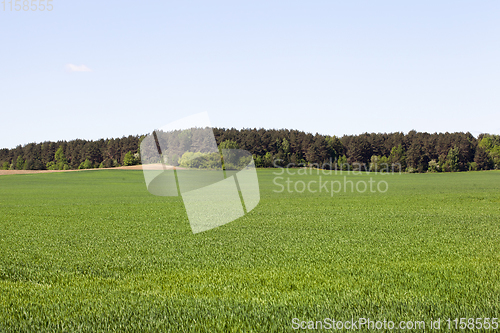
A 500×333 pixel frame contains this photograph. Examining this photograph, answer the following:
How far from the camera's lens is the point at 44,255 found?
10203mm

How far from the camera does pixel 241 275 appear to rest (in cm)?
790

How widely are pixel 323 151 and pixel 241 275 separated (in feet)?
333

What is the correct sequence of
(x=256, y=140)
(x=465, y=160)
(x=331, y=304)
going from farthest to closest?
(x=465, y=160) < (x=256, y=140) < (x=331, y=304)

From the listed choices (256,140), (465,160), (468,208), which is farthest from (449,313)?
(465,160)

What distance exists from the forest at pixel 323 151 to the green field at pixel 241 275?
86487 millimetres

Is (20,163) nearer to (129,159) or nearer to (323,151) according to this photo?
(129,159)

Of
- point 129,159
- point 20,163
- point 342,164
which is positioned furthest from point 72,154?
point 342,164

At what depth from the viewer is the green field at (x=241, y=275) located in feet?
17.6

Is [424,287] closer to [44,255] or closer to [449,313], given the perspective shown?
[449,313]

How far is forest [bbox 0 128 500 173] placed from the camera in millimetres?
106938

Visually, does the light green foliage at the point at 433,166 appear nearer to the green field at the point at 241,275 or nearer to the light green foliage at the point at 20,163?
the green field at the point at 241,275

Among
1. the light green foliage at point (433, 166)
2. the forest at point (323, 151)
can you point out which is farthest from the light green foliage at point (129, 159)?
the light green foliage at point (433, 166)

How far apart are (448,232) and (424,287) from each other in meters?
8.09

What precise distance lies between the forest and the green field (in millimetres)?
86487
